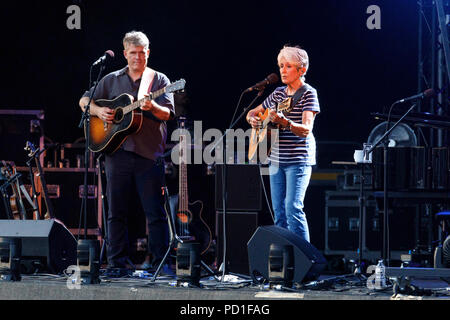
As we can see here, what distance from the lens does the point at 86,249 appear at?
17.6ft

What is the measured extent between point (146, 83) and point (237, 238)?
1.59m

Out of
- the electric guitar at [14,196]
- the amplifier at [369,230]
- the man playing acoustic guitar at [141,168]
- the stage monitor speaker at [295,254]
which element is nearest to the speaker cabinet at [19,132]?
the electric guitar at [14,196]

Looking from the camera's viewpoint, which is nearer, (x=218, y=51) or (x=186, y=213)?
(x=186, y=213)

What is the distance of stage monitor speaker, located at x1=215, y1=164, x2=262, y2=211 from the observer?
6590mm

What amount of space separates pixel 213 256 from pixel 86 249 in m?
2.96

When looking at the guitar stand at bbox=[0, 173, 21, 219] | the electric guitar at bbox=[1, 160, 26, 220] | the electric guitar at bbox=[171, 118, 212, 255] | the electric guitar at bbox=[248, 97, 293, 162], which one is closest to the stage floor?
the electric guitar at bbox=[248, 97, 293, 162]

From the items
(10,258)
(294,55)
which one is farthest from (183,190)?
(10,258)

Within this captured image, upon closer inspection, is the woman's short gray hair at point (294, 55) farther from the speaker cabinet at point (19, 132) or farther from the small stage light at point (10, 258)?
the speaker cabinet at point (19, 132)

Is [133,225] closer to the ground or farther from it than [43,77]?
closer to the ground

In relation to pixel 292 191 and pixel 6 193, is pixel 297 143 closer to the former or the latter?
pixel 292 191

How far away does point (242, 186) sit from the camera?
6.62 m
